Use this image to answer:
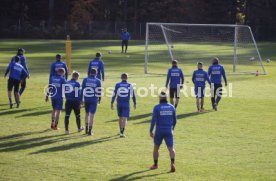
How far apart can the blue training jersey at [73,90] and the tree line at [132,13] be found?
5295cm

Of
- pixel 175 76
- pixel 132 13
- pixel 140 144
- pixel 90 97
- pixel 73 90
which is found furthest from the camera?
pixel 132 13

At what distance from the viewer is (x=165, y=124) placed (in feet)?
45.3

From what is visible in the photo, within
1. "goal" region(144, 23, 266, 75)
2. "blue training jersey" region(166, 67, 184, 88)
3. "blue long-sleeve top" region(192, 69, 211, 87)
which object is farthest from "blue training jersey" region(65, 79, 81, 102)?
"goal" region(144, 23, 266, 75)

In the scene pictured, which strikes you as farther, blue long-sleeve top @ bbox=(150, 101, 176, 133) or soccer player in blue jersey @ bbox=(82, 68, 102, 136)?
soccer player in blue jersey @ bbox=(82, 68, 102, 136)

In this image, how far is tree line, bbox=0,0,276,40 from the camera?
7269 cm

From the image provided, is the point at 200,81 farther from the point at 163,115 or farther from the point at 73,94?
the point at 163,115

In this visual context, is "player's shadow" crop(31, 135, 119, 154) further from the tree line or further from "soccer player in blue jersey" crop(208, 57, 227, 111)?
the tree line

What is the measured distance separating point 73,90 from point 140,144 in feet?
9.46

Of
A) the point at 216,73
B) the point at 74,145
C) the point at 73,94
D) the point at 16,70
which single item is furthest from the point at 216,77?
the point at 74,145

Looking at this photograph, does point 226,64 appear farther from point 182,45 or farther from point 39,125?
point 39,125

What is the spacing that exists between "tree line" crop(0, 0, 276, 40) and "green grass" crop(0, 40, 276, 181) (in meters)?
45.8

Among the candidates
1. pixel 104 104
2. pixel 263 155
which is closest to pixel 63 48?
pixel 104 104

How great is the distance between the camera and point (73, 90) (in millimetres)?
17781

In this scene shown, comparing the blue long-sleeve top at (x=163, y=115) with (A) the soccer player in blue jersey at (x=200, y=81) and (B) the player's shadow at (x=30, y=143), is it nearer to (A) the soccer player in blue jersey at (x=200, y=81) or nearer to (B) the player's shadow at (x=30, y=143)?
(B) the player's shadow at (x=30, y=143)
